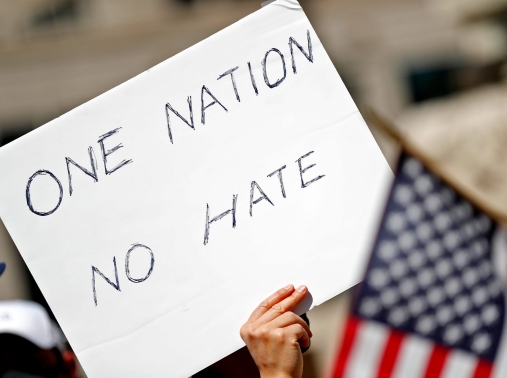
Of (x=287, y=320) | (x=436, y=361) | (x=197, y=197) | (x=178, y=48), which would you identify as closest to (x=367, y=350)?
(x=436, y=361)

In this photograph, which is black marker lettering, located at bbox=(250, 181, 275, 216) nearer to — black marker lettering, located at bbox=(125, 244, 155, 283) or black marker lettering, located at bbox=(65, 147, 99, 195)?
black marker lettering, located at bbox=(125, 244, 155, 283)

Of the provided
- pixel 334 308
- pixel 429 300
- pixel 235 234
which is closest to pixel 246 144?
pixel 235 234

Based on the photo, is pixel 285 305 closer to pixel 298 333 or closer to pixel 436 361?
pixel 298 333

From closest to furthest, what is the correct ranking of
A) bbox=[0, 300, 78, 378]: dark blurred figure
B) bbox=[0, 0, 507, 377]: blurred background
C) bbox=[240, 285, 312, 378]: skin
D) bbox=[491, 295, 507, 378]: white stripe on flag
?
1. bbox=[491, 295, 507, 378]: white stripe on flag
2. bbox=[240, 285, 312, 378]: skin
3. bbox=[0, 300, 78, 378]: dark blurred figure
4. bbox=[0, 0, 507, 377]: blurred background

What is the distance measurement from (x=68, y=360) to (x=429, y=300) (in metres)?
1.80

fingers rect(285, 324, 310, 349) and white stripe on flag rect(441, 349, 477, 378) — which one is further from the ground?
fingers rect(285, 324, 310, 349)

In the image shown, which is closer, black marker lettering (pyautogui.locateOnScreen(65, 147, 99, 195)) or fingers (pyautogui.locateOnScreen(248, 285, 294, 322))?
fingers (pyautogui.locateOnScreen(248, 285, 294, 322))

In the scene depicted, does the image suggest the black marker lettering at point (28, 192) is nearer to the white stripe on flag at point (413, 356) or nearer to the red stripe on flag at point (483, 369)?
the white stripe on flag at point (413, 356)

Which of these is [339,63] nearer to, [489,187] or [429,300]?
[489,187]

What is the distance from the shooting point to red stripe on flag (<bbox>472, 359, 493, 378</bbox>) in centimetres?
143

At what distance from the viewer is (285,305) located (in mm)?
1750

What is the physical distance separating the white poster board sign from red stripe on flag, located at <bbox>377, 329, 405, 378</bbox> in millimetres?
336

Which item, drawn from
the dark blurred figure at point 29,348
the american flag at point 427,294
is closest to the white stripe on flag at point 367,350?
the american flag at point 427,294

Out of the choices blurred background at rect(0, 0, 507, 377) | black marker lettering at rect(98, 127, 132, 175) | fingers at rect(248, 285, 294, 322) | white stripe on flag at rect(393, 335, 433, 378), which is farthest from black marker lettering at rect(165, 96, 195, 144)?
blurred background at rect(0, 0, 507, 377)
